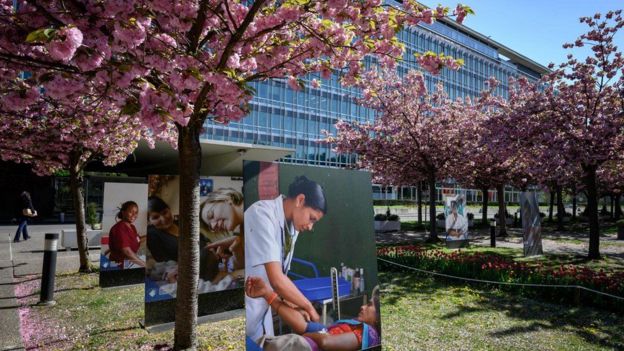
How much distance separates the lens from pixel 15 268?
10328 millimetres

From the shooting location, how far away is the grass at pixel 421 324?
5.25m

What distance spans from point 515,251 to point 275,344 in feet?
44.1

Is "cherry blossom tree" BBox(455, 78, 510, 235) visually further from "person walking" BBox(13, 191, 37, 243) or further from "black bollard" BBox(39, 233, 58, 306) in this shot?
"person walking" BBox(13, 191, 37, 243)

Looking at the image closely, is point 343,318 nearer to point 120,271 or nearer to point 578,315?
point 578,315

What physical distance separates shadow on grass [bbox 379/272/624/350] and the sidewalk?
5624 mm

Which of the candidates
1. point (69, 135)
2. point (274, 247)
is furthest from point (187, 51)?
point (69, 135)

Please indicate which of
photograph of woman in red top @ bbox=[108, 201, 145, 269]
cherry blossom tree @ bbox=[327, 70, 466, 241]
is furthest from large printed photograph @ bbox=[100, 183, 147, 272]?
cherry blossom tree @ bbox=[327, 70, 466, 241]

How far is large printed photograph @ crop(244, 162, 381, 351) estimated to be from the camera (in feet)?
10.7

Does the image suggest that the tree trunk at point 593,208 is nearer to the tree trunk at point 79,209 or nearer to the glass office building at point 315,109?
the tree trunk at point 79,209

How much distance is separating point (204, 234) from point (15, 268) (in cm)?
705

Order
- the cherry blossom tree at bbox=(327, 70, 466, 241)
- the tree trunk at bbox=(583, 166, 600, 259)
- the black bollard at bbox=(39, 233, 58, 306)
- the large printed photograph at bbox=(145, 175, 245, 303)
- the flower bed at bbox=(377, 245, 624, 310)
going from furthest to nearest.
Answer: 1. the cherry blossom tree at bbox=(327, 70, 466, 241)
2. the tree trunk at bbox=(583, 166, 600, 259)
3. the flower bed at bbox=(377, 245, 624, 310)
4. the black bollard at bbox=(39, 233, 58, 306)
5. the large printed photograph at bbox=(145, 175, 245, 303)

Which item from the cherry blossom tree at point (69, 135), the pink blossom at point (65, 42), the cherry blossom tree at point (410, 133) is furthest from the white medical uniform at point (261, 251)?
the cherry blossom tree at point (410, 133)

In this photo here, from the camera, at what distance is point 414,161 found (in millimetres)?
17469

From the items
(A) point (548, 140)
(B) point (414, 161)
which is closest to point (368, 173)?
(A) point (548, 140)
